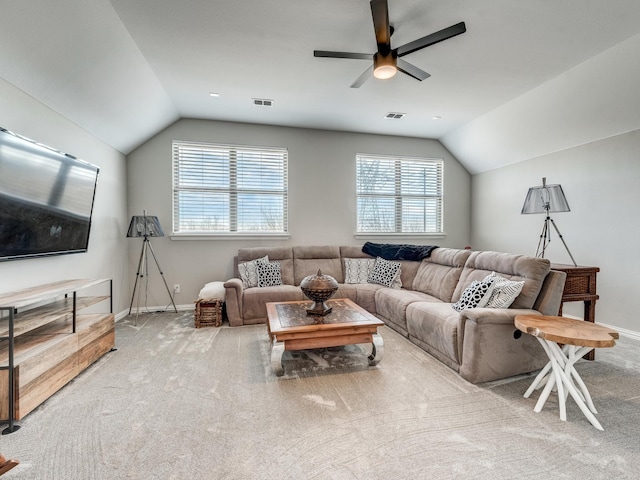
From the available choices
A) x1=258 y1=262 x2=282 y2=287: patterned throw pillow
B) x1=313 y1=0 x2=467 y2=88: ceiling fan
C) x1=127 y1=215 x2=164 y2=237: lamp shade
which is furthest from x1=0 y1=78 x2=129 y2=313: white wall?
x1=313 y1=0 x2=467 y2=88: ceiling fan

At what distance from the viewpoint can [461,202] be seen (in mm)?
5902

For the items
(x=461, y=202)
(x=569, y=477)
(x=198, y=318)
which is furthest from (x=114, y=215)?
(x=461, y=202)

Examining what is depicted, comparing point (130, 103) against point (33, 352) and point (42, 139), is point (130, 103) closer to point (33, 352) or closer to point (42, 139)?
point (42, 139)

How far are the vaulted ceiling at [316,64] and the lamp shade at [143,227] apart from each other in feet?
3.44

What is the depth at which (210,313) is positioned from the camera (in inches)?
153

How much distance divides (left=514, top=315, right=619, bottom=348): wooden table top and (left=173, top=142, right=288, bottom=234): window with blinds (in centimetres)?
370

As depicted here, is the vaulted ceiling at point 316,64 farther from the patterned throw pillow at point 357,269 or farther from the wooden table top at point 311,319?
the wooden table top at point 311,319

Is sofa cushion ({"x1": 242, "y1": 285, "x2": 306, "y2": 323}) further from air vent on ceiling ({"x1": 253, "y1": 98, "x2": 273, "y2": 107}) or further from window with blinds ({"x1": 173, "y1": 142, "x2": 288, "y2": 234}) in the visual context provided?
air vent on ceiling ({"x1": 253, "y1": 98, "x2": 273, "y2": 107})

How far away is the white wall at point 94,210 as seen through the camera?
238 cm

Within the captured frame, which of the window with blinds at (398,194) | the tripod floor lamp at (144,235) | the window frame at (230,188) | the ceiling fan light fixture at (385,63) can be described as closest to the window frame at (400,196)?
the window with blinds at (398,194)

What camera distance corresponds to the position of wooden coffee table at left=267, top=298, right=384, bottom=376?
246cm

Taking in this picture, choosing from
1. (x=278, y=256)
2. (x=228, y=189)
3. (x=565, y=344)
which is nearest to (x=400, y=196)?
(x=278, y=256)

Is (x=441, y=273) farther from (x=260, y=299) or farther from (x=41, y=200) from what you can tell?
(x=41, y=200)

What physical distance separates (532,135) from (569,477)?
13.9 feet
